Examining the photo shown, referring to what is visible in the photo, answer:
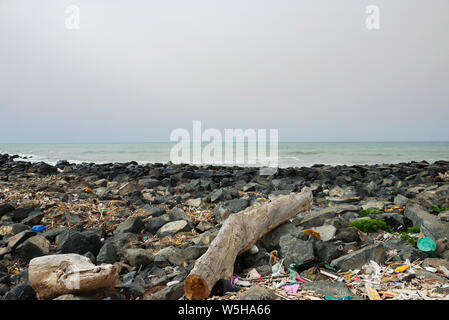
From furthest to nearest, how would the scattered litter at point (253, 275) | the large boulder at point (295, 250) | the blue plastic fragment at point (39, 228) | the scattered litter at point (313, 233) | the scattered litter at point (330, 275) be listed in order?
the blue plastic fragment at point (39, 228) < the scattered litter at point (313, 233) < the large boulder at point (295, 250) < the scattered litter at point (253, 275) < the scattered litter at point (330, 275)

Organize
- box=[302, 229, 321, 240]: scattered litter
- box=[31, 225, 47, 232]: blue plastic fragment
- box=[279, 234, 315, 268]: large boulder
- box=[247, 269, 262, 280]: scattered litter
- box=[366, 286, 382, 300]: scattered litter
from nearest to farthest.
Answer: box=[366, 286, 382, 300]: scattered litter < box=[247, 269, 262, 280]: scattered litter < box=[279, 234, 315, 268]: large boulder < box=[302, 229, 321, 240]: scattered litter < box=[31, 225, 47, 232]: blue plastic fragment

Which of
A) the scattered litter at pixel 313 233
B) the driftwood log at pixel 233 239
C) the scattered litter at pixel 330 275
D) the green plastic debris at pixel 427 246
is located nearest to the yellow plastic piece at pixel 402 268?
the green plastic debris at pixel 427 246

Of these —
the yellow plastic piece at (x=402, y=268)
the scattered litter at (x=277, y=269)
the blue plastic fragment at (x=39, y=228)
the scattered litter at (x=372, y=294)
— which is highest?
the yellow plastic piece at (x=402, y=268)

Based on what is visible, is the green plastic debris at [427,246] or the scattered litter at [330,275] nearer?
the scattered litter at [330,275]

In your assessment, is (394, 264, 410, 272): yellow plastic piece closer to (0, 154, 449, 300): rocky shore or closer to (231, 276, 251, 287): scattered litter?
(0, 154, 449, 300): rocky shore

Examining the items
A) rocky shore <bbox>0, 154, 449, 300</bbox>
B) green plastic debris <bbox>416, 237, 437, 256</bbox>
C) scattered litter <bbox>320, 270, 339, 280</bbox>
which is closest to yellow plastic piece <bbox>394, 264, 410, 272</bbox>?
rocky shore <bbox>0, 154, 449, 300</bbox>

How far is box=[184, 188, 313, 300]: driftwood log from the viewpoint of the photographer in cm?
240

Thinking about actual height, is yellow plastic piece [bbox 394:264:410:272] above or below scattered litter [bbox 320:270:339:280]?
above

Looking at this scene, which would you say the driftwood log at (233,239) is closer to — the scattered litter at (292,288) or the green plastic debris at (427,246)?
the scattered litter at (292,288)

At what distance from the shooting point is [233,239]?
3.04m

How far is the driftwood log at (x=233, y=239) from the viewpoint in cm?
240

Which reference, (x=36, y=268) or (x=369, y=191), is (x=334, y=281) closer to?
(x=36, y=268)

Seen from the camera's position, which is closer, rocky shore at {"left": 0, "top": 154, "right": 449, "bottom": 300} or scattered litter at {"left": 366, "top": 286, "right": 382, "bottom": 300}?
scattered litter at {"left": 366, "top": 286, "right": 382, "bottom": 300}

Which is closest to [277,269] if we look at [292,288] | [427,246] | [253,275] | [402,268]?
[253,275]
